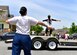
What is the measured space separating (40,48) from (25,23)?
41.2 ft

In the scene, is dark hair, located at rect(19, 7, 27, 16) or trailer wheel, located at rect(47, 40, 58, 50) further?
trailer wheel, located at rect(47, 40, 58, 50)

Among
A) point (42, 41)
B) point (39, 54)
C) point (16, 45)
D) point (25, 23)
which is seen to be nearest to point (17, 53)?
point (16, 45)

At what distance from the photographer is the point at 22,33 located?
8.88m

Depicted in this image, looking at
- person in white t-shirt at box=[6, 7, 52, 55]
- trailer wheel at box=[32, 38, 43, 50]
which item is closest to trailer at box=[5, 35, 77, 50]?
trailer wheel at box=[32, 38, 43, 50]

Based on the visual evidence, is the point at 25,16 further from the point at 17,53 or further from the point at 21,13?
the point at 17,53

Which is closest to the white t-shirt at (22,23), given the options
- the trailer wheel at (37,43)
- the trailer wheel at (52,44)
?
the trailer wheel at (37,43)

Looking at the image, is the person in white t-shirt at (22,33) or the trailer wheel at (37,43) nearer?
the person in white t-shirt at (22,33)

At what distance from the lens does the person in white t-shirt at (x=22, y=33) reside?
29.0 ft

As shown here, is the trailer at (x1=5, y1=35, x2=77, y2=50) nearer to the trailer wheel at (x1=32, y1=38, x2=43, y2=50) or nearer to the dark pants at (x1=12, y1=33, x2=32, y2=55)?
the trailer wheel at (x1=32, y1=38, x2=43, y2=50)

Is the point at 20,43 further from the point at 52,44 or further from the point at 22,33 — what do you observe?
the point at 52,44

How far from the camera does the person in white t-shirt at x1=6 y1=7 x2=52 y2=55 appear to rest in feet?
29.0

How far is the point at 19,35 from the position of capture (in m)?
8.86

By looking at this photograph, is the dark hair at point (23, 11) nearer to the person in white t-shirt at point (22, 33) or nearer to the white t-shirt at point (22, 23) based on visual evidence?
the person in white t-shirt at point (22, 33)

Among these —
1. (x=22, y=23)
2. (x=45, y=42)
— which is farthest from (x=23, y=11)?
(x=45, y=42)
